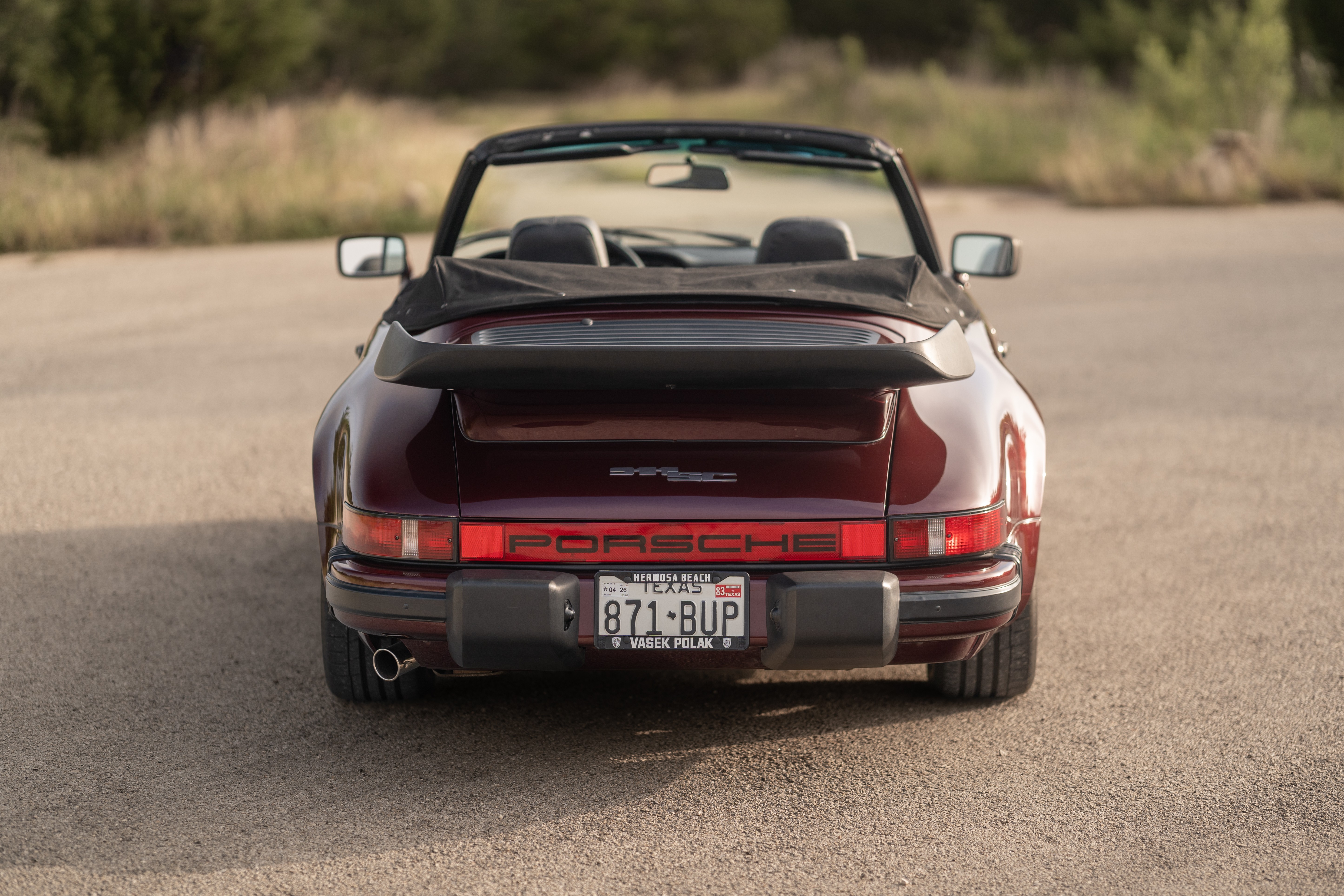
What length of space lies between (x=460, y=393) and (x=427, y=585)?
0.46 meters

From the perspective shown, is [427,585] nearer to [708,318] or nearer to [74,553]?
[708,318]

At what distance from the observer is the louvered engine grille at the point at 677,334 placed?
326cm

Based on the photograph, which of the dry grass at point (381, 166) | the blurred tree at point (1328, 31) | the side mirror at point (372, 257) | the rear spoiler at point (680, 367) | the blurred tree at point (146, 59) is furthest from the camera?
the blurred tree at point (1328, 31)

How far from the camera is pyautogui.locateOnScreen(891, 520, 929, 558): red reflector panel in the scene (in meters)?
3.14

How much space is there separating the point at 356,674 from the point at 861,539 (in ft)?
4.96

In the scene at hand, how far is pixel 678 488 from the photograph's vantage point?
10.3ft

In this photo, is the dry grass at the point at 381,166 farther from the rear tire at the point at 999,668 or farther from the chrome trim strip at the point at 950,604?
the chrome trim strip at the point at 950,604

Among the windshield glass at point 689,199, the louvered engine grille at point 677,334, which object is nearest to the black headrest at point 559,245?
the louvered engine grille at point 677,334

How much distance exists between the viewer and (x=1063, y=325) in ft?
33.1

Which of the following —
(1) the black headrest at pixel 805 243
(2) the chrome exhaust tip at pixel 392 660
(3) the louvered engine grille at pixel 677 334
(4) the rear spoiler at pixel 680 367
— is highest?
(4) the rear spoiler at pixel 680 367

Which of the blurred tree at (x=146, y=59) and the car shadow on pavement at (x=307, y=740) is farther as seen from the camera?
the blurred tree at (x=146, y=59)

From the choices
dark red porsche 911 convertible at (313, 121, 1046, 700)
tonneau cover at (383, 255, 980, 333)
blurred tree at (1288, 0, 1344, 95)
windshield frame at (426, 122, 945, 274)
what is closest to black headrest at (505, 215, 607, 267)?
tonneau cover at (383, 255, 980, 333)

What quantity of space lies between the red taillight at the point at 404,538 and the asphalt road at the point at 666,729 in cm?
60

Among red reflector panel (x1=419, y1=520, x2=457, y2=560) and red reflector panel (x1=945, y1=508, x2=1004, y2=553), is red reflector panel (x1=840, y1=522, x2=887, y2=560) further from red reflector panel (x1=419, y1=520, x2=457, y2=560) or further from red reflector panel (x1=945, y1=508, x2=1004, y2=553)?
red reflector panel (x1=419, y1=520, x2=457, y2=560)
